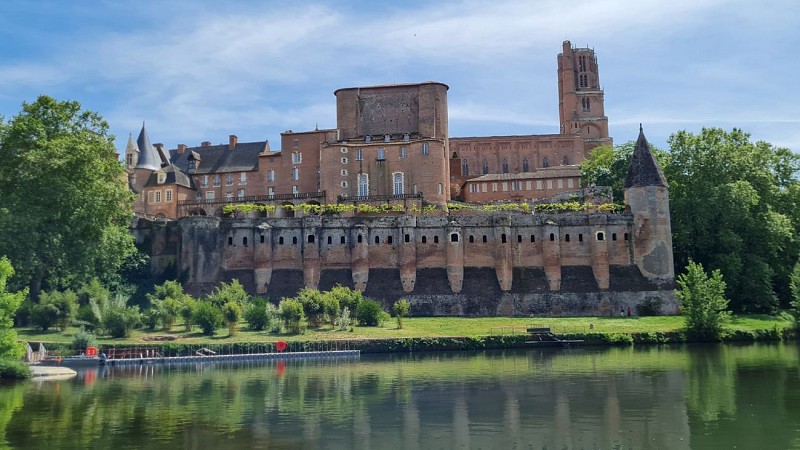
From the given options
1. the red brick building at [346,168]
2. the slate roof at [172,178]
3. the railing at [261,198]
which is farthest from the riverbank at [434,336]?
the slate roof at [172,178]

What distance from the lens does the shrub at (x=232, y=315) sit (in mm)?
43281

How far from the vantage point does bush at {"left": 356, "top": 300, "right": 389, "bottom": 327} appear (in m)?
46.7

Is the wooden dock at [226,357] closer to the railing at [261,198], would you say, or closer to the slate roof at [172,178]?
the railing at [261,198]

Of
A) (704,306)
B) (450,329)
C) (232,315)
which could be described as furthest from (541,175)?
(232,315)

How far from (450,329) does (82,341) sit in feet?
67.1

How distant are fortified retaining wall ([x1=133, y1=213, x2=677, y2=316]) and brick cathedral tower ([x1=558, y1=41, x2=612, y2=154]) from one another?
42208mm

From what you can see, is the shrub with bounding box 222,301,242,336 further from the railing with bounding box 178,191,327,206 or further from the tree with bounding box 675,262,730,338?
the tree with bounding box 675,262,730,338

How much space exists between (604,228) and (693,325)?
37.7 ft

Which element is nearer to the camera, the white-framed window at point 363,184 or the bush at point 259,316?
the bush at point 259,316

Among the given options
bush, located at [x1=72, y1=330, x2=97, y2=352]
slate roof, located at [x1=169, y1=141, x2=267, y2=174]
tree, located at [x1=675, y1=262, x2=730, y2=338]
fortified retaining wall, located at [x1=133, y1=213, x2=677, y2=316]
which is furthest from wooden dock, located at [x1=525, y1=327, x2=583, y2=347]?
slate roof, located at [x1=169, y1=141, x2=267, y2=174]

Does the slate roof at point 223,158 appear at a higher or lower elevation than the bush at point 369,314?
higher

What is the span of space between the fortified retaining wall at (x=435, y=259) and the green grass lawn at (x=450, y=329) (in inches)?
97.4

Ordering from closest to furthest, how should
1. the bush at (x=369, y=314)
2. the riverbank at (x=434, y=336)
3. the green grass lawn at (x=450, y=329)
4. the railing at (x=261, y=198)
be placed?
the riverbank at (x=434, y=336), the green grass lawn at (x=450, y=329), the bush at (x=369, y=314), the railing at (x=261, y=198)

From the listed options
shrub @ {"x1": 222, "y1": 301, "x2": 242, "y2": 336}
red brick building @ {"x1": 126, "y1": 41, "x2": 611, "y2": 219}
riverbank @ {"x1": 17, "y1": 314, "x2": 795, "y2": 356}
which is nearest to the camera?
riverbank @ {"x1": 17, "y1": 314, "x2": 795, "y2": 356}
